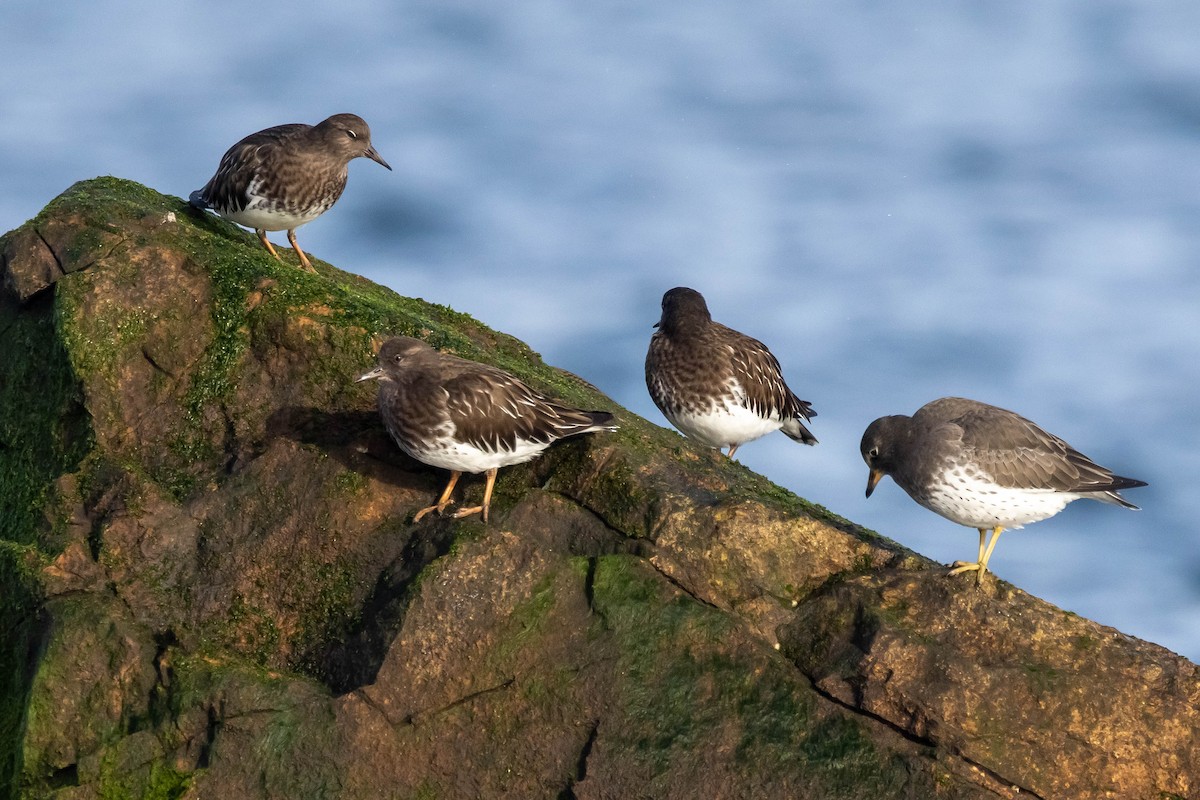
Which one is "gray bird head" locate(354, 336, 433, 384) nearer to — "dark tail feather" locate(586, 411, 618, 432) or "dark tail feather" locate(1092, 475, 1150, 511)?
"dark tail feather" locate(586, 411, 618, 432)

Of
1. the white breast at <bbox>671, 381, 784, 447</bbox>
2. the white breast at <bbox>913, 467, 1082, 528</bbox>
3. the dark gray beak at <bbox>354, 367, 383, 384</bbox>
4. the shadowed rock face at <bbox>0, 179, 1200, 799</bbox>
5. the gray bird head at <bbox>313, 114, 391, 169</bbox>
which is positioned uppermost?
the gray bird head at <bbox>313, 114, 391, 169</bbox>

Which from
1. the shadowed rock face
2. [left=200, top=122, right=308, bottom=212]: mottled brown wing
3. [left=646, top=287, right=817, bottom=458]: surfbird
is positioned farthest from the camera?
[left=200, top=122, right=308, bottom=212]: mottled brown wing

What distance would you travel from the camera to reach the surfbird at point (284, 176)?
13977 mm

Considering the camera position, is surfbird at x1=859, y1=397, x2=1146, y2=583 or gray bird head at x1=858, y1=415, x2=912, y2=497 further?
gray bird head at x1=858, y1=415, x2=912, y2=497

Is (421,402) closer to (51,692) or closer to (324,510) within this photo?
(324,510)

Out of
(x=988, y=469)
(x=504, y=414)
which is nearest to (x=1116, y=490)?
(x=988, y=469)

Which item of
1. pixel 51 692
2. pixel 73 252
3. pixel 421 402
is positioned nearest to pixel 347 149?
pixel 73 252

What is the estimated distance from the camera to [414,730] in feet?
29.9

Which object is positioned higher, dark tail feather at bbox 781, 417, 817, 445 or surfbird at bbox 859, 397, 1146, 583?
dark tail feather at bbox 781, 417, 817, 445

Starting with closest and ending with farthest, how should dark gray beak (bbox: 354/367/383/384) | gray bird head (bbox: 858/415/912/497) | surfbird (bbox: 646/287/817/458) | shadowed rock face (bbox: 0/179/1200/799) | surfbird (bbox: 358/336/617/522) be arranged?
shadowed rock face (bbox: 0/179/1200/799) < surfbird (bbox: 358/336/617/522) < dark gray beak (bbox: 354/367/383/384) < gray bird head (bbox: 858/415/912/497) < surfbird (bbox: 646/287/817/458)

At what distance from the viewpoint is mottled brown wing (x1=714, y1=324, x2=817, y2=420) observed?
1359 cm

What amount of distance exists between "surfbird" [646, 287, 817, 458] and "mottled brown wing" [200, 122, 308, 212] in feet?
13.9

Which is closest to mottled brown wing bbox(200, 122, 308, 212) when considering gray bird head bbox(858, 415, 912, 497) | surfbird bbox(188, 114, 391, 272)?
surfbird bbox(188, 114, 391, 272)

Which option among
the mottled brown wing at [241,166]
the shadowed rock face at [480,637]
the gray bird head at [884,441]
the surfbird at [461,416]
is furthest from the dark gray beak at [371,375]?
the mottled brown wing at [241,166]
